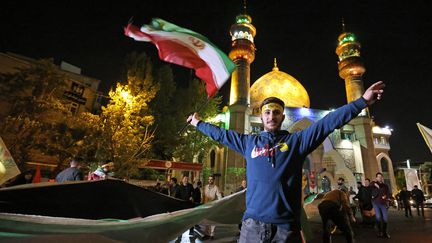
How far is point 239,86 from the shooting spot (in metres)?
37.1

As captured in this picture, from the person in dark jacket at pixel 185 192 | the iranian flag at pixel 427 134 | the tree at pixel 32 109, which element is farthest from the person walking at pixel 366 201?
the tree at pixel 32 109

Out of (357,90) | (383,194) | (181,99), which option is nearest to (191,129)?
(181,99)

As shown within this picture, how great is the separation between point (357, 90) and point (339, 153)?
1187cm

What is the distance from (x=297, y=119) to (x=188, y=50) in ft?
115

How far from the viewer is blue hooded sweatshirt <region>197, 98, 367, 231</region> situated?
6.90ft

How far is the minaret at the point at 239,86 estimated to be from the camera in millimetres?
31970

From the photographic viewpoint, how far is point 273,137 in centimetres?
246

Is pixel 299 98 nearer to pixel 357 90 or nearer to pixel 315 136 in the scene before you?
pixel 357 90

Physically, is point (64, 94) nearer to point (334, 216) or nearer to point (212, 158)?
point (334, 216)

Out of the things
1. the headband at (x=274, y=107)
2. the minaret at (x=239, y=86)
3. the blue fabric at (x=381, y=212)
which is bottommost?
the blue fabric at (x=381, y=212)

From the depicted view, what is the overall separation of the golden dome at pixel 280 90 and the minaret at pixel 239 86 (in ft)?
17.2

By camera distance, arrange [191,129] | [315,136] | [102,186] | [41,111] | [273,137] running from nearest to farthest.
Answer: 1. [315,136]
2. [273,137]
3. [102,186]
4. [41,111]
5. [191,129]

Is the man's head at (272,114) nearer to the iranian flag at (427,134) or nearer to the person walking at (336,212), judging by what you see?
the person walking at (336,212)

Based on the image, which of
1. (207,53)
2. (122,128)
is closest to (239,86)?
(122,128)
